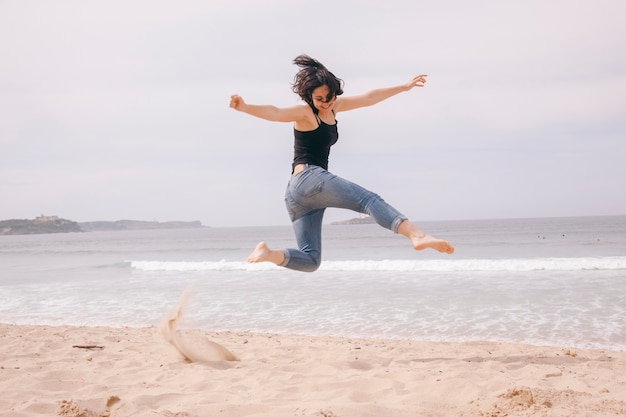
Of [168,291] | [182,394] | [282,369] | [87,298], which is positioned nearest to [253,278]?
[168,291]

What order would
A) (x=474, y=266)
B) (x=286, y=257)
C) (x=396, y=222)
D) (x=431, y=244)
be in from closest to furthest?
(x=431, y=244), (x=396, y=222), (x=286, y=257), (x=474, y=266)

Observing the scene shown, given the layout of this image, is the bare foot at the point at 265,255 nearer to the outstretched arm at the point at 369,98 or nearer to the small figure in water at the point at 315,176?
the small figure in water at the point at 315,176

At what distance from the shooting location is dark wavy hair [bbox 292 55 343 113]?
4410mm

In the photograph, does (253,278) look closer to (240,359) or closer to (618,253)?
(240,359)

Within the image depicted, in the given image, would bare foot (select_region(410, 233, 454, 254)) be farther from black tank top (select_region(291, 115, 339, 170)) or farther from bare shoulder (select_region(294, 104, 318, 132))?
bare shoulder (select_region(294, 104, 318, 132))

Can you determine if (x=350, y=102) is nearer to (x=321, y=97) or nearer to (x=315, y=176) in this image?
(x=321, y=97)

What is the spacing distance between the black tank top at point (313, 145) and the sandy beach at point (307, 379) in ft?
5.85

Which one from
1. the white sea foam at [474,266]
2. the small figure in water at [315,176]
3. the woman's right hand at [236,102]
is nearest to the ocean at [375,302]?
the white sea foam at [474,266]

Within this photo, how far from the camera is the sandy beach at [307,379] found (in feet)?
11.8

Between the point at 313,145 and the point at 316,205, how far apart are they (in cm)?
49

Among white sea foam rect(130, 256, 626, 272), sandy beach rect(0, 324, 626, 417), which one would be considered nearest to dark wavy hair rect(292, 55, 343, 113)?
sandy beach rect(0, 324, 626, 417)

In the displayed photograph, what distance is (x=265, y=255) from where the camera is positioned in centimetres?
428

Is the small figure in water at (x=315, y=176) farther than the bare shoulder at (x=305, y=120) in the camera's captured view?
No

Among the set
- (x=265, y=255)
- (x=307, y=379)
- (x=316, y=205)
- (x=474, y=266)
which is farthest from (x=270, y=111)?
(x=474, y=266)
